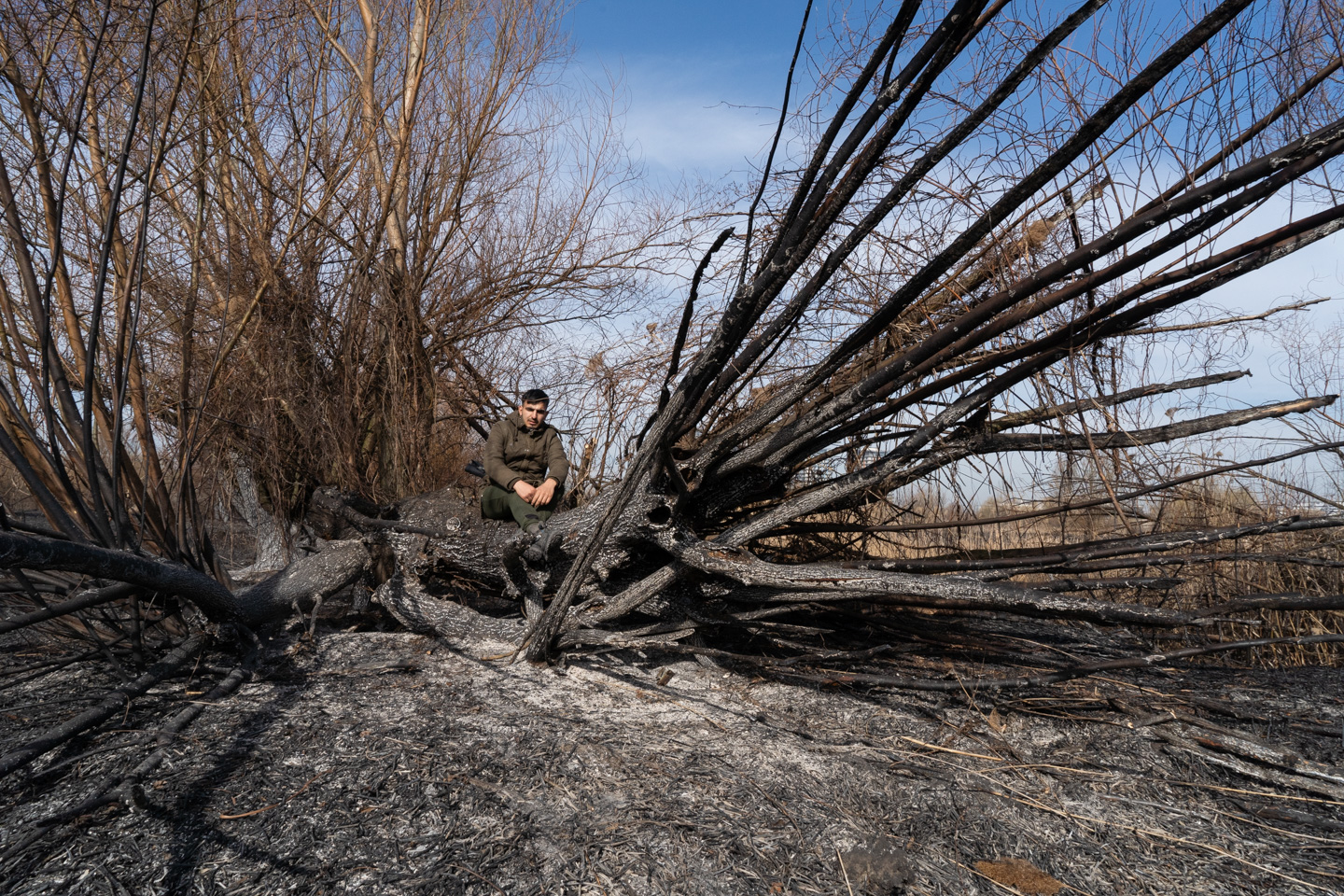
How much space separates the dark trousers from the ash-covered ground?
126cm

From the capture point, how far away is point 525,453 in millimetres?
5297

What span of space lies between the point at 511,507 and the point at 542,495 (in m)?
0.24

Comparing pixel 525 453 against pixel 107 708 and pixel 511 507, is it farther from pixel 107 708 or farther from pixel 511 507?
pixel 107 708

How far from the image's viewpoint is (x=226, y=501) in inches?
246

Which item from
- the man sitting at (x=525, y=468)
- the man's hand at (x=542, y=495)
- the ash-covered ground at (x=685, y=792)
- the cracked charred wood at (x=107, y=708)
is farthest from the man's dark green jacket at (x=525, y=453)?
the cracked charred wood at (x=107, y=708)

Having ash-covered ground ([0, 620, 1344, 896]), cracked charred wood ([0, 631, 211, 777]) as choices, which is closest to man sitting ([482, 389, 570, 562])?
ash-covered ground ([0, 620, 1344, 896])

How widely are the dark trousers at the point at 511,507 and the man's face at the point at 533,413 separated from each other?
0.49 m

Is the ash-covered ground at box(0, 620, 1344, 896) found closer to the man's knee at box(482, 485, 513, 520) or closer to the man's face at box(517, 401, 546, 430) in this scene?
the man's knee at box(482, 485, 513, 520)

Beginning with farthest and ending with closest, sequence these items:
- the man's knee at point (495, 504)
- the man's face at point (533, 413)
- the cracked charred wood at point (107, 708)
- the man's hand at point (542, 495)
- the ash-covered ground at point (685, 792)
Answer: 1. the man's face at point (533, 413)
2. the man's knee at point (495, 504)
3. the man's hand at point (542, 495)
4. the cracked charred wood at point (107, 708)
5. the ash-covered ground at point (685, 792)

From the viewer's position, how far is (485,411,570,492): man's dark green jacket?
16.8ft

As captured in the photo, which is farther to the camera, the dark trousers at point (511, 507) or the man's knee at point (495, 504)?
the man's knee at point (495, 504)

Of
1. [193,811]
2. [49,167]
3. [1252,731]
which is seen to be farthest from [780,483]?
[49,167]

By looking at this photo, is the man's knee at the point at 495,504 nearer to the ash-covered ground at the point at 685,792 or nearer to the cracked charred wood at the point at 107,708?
the ash-covered ground at the point at 685,792

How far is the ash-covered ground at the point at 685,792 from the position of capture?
2145 mm
